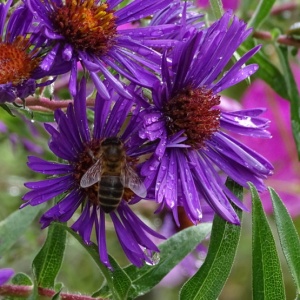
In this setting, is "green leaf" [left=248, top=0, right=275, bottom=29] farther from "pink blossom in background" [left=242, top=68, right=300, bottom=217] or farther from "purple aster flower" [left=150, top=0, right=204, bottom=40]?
"pink blossom in background" [left=242, top=68, right=300, bottom=217]

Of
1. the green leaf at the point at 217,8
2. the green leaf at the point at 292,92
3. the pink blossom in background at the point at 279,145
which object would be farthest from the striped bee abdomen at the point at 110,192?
the pink blossom in background at the point at 279,145

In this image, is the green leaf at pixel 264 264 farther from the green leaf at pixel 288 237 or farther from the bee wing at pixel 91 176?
the bee wing at pixel 91 176

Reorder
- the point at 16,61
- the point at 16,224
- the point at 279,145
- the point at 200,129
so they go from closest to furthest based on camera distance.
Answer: the point at 16,61 → the point at 200,129 → the point at 16,224 → the point at 279,145

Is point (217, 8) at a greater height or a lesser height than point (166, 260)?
greater

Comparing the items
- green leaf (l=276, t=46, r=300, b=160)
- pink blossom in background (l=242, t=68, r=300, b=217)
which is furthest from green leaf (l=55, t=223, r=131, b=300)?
pink blossom in background (l=242, t=68, r=300, b=217)

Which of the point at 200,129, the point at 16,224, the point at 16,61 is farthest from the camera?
the point at 16,224

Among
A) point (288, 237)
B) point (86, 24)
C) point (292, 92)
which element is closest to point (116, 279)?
point (288, 237)

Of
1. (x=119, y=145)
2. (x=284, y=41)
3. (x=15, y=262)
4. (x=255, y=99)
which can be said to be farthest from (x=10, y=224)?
(x=255, y=99)

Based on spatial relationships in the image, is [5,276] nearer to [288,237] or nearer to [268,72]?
[288,237]

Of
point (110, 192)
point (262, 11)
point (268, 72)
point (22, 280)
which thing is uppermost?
point (262, 11)
